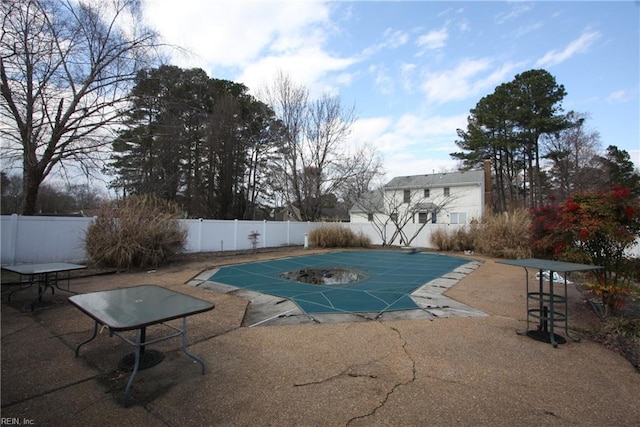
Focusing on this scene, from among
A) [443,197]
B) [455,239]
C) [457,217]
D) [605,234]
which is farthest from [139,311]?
[443,197]

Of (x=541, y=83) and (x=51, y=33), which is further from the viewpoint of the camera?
(x=541, y=83)

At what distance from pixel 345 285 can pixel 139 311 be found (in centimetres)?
478

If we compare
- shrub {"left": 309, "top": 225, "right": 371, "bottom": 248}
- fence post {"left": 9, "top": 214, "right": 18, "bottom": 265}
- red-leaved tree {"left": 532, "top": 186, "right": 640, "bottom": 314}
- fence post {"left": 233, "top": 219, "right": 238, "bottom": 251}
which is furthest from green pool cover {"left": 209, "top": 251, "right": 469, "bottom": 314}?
fence post {"left": 9, "top": 214, "right": 18, "bottom": 265}

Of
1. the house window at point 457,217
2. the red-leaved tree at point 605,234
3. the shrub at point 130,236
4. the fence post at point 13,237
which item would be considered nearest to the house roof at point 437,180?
the house window at point 457,217

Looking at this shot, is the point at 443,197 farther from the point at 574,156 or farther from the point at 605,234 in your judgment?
the point at 605,234

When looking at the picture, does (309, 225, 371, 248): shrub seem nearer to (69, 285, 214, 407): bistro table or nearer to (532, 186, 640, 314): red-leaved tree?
(532, 186, 640, 314): red-leaved tree

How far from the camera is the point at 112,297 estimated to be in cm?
298

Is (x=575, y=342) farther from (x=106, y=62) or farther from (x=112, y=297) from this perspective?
(x=106, y=62)

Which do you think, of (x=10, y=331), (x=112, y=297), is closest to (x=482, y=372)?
(x=112, y=297)

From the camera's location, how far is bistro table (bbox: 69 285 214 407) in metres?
2.26

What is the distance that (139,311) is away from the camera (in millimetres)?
2539

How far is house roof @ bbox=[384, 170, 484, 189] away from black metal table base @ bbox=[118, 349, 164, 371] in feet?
81.2

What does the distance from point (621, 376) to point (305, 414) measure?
9.28 feet

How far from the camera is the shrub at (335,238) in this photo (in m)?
15.9
